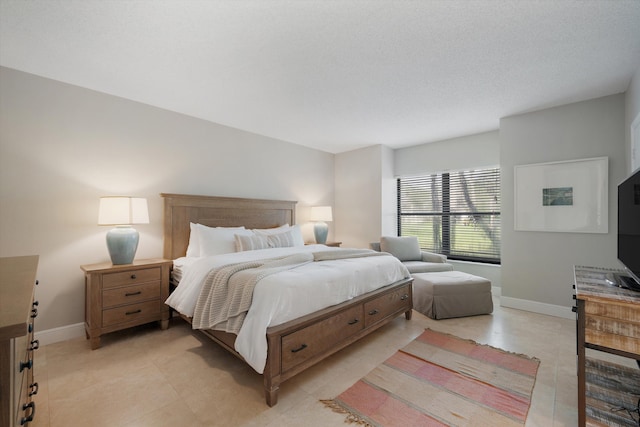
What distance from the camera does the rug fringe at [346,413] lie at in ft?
5.34

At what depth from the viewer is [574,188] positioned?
320 centimetres

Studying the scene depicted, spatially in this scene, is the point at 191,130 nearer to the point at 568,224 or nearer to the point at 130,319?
the point at 130,319

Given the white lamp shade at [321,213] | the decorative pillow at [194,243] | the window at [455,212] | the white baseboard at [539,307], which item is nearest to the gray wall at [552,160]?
the white baseboard at [539,307]

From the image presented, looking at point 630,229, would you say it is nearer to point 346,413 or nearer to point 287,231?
point 346,413

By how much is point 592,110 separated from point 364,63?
2.80 meters

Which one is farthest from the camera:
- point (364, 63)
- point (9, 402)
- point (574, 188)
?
point (574, 188)

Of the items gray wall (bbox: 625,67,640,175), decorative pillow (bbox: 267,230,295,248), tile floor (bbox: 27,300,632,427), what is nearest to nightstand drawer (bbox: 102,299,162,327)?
tile floor (bbox: 27,300,632,427)

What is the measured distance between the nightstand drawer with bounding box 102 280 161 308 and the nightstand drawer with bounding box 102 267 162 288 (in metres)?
0.05

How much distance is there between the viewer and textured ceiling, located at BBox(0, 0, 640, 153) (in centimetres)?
179

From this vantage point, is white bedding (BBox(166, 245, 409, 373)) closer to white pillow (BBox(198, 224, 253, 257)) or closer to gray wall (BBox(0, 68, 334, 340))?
white pillow (BBox(198, 224, 253, 257))

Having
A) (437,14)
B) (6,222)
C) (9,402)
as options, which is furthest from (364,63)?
(6,222)

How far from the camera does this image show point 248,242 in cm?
334

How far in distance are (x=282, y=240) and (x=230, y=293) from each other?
5.74ft

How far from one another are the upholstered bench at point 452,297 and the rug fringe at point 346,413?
1.89 meters
